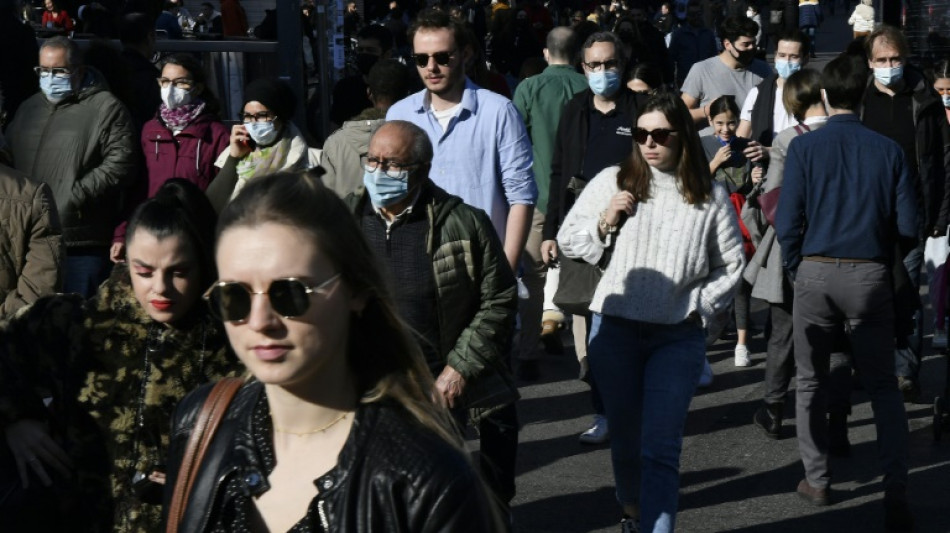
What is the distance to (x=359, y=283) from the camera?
8.70ft

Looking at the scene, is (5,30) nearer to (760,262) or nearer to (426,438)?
(760,262)

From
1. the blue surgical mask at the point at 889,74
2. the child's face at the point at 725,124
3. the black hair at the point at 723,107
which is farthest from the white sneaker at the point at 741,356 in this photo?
the blue surgical mask at the point at 889,74

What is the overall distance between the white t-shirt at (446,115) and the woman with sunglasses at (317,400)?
4.17 metres

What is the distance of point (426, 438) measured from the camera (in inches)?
98.9

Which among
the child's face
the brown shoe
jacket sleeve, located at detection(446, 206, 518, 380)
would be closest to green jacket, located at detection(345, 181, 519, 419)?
jacket sleeve, located at detection(446, 206, 518, 380)

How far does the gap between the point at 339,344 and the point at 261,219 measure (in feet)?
0.78

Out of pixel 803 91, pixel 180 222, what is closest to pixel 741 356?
pixel 803 91

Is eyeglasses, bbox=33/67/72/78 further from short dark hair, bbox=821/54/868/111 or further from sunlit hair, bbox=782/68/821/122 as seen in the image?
short dark hair, bbox=821/54/868/111

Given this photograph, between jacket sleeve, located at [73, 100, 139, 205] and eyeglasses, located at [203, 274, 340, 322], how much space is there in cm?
591

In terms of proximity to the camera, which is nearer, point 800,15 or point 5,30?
point 5,30

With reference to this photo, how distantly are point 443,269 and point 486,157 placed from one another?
1436 mm

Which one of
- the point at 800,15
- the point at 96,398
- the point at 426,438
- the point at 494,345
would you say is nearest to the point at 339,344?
the point at 426,438

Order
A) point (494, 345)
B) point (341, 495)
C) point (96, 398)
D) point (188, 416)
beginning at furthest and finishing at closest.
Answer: point (494, 345) < point (96, 398) < point (188, 416) < point (341, 495)

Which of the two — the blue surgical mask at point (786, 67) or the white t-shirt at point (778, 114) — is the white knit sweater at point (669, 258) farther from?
the blue surgical mask at point (786, 67)
